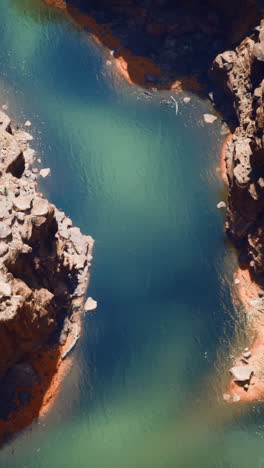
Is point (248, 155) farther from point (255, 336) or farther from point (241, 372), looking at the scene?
point (241, 372)

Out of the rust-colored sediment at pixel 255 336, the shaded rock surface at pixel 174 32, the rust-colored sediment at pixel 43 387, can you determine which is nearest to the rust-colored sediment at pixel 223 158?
the shaded rock surface at pixel 174 32

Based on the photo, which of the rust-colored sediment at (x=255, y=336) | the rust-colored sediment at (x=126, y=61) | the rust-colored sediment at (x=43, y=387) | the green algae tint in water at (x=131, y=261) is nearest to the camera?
the green algae tint in water at (x=131, y=261)

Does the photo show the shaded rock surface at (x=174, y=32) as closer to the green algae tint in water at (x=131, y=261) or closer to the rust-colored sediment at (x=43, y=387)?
the green algae tint in water at (x=131, y=261)

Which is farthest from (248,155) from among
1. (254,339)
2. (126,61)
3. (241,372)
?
(126,61)

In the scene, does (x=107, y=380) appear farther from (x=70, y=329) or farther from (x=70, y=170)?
(x=70, y=170)

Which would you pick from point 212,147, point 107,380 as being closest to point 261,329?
point 107,380

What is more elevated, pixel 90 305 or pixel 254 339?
pixel 254 339
